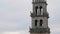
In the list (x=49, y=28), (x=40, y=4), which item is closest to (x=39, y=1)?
(x=40, y=4)

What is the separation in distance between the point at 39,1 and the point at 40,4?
1.72ft

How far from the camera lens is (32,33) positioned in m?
69.8

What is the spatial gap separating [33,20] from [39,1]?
131 inches

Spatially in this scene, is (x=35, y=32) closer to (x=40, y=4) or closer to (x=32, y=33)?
(x=32, y=33)

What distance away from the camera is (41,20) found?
7044 centimetres

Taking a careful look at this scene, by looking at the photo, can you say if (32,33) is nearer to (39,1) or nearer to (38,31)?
(38,31)

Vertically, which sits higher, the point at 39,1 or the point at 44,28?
the point at 39,1

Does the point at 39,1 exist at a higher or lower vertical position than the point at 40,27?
higher

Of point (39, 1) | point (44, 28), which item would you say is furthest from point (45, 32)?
point (39, 1)

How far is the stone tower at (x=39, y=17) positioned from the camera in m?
69.9

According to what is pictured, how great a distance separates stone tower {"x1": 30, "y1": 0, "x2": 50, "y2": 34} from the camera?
6988cm

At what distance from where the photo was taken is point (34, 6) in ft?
232

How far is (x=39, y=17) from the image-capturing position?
7050 cm

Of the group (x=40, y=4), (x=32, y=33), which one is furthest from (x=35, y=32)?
(x=40, y=4)
